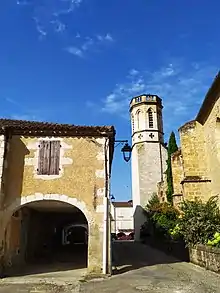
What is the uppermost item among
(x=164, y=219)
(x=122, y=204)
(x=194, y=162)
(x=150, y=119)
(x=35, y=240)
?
(x=150, y=119)

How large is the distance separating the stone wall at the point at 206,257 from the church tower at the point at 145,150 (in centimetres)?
2330

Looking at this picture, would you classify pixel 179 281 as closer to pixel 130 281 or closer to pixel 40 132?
pixel 130 281

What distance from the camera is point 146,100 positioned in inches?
1736

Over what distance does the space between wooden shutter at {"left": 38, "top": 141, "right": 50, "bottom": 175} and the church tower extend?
88.9 ft

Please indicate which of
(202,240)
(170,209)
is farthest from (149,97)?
(202,240)

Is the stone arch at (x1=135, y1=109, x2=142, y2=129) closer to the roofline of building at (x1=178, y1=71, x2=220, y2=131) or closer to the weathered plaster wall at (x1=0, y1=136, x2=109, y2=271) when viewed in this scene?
the roofline of building at (x1=178, y1=71, x2=220, y2=131)

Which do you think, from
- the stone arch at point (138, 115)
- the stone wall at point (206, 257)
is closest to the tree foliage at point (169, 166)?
the stone arch at point (138, 115)

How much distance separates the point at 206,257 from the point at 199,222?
191 cm

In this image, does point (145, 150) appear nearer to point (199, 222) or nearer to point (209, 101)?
point (209, 101)

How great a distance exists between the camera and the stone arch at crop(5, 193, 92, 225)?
11445 millimetres

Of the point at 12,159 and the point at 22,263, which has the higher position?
the point at 12,159

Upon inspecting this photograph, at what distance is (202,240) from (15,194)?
8.55 meters

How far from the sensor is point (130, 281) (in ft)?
31.8

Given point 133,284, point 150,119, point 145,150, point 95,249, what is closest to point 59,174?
point 95,249
